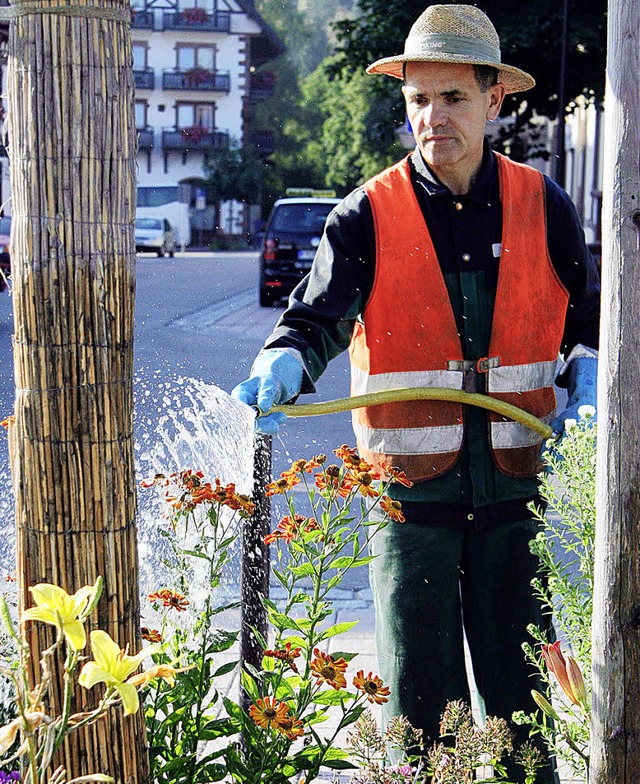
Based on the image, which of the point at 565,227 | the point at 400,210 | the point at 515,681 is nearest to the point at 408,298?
the point at 400,210

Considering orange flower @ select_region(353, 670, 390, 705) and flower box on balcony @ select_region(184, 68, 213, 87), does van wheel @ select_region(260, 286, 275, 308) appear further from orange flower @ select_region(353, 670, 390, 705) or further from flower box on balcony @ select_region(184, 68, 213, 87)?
flower box on balcony @ select_region(184, 68, 213, 87)

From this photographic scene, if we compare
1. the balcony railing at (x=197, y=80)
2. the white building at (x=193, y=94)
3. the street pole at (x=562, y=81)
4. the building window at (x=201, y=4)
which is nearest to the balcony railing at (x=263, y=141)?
the white building at (x=193, y=94)

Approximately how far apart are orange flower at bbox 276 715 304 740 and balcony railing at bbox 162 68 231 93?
55.7m

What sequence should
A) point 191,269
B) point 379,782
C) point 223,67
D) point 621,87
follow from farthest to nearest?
1. point 223,67
2. point 191,269
3. point 379,782
4. point 621,87

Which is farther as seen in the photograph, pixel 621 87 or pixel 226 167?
pixel 226 167

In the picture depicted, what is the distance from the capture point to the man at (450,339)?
9.18ft

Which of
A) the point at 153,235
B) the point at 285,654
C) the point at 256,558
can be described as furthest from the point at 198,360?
the point at 153,235

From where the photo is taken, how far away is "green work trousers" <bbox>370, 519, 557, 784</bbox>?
285 centimetres

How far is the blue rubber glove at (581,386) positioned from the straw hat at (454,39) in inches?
26.1

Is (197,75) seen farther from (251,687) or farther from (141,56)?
(251,687)

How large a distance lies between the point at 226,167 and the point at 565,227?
55.3 m

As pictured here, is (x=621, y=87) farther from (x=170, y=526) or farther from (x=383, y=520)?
(x=170, y=526)

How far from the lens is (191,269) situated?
35.9m

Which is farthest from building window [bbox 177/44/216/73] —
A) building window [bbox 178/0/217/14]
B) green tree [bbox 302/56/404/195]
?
green tree [bbox 302/56/404/195]
